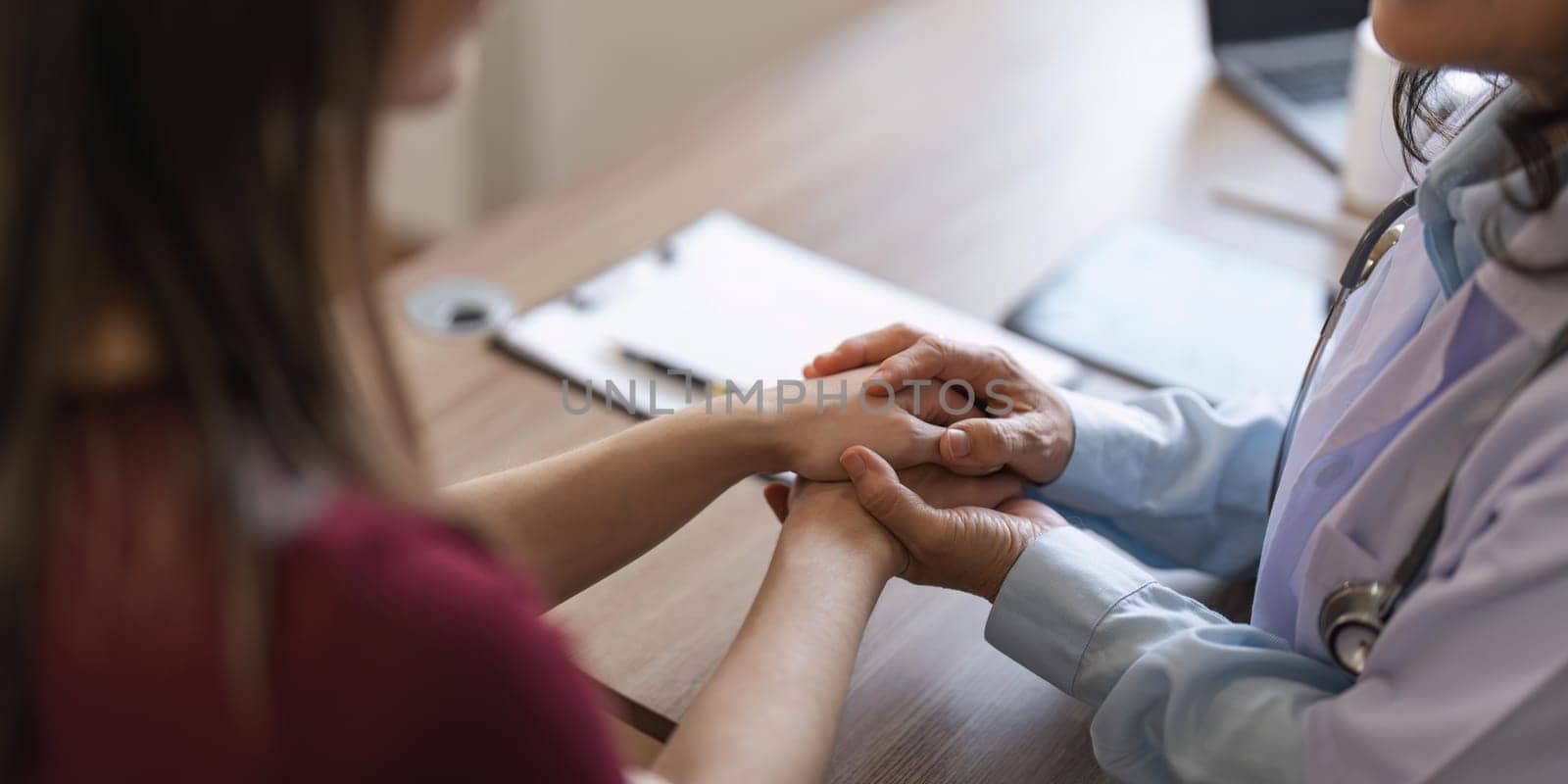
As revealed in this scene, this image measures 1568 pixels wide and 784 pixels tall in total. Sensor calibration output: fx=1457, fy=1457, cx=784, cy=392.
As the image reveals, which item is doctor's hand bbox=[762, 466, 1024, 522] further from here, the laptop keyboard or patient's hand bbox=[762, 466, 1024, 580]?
the laptop keyboard

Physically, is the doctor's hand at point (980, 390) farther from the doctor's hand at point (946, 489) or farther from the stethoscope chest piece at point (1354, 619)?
the stethoscope chest piece at point (1354, 619)

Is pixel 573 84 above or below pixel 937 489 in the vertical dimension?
below

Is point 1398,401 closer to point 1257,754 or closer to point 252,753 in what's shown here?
point 1257,754

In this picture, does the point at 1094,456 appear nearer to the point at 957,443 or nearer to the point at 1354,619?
the point at 957,443

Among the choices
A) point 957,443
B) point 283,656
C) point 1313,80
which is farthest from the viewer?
point 1313,80

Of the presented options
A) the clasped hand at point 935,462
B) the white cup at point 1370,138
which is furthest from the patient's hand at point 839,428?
the white cup at point 1370,138

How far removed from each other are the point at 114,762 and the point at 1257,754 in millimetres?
588

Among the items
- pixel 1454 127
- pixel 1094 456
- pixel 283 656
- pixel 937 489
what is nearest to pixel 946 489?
pixel 937 489

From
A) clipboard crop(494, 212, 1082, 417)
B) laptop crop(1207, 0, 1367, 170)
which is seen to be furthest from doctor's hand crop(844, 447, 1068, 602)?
laptop crop(1207, 0, 1367, 170)

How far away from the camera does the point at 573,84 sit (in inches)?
114

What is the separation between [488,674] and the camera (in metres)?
0.55

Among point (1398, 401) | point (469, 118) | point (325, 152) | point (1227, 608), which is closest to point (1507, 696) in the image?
point (1398, 401)

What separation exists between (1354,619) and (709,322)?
2.09 ft

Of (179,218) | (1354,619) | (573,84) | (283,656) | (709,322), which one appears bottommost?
(573,84)
